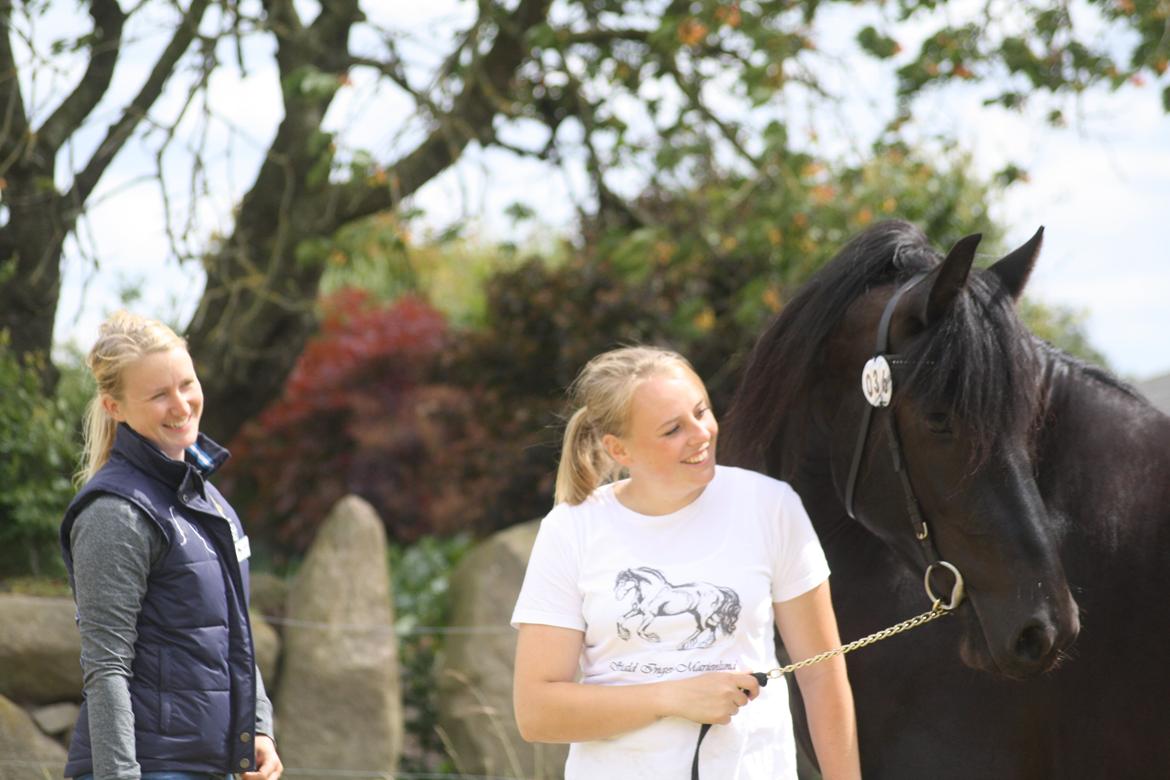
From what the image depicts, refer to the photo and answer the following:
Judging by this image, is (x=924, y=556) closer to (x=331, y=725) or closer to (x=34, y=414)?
(x=34, y=414)

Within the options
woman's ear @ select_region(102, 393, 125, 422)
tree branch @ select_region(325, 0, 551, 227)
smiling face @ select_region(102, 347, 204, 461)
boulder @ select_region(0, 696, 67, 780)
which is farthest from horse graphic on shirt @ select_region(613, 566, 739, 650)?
tree branch @ select_region(325, 0, 551, 227)

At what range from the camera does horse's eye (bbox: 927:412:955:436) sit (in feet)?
7.16

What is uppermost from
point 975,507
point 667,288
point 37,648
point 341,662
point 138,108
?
point 138,108

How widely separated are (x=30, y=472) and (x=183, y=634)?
2370 mm

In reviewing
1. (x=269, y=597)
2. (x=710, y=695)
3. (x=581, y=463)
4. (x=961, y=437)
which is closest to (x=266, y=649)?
(x=269, y=597)

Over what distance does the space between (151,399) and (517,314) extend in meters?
5.29

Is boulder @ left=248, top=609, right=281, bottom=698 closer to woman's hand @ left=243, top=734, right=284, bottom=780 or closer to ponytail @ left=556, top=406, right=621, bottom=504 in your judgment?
woman's hand @ left=243, top=734, right=284, bottom=780

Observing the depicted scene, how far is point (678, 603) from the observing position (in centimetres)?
202

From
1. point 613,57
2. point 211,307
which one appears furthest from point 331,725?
point 613,57

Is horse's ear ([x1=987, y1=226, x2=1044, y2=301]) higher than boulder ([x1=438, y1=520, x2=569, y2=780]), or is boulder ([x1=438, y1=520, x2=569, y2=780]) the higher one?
horse's ear ([x1=987, y1=226, x2=1044, y2=301])

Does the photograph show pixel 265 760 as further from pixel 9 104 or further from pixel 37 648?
pixel 9 104

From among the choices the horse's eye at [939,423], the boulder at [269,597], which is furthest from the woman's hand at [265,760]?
the boulder at [269,597]

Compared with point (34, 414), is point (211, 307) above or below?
above

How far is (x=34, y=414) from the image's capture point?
14.2 ft
